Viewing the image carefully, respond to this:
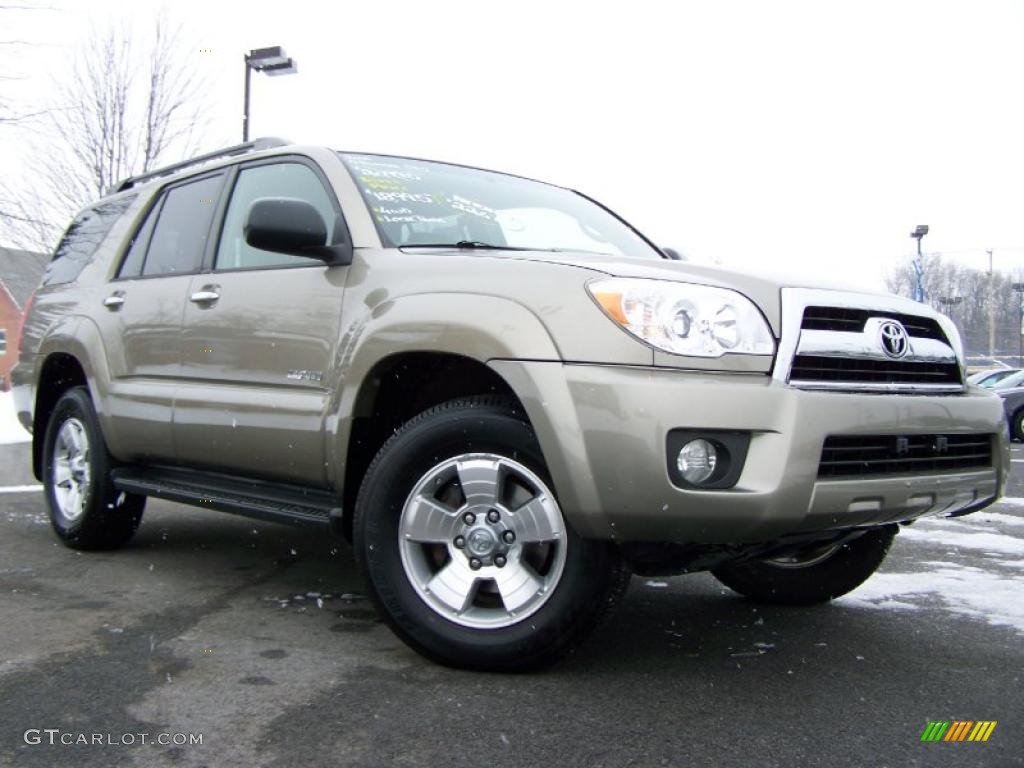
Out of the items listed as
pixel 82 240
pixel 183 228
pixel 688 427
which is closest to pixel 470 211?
pixel 183 228

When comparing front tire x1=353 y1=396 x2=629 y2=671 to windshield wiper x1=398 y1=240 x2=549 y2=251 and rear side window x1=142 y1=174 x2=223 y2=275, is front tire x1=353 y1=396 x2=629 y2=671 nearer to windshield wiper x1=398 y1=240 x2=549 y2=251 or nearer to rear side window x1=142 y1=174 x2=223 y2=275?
windshield wiper x1=398 y1=240 x2=549 y2=251

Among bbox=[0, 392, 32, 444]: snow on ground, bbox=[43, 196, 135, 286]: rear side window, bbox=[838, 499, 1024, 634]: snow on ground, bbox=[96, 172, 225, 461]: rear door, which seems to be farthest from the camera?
bbox=[0, 392, 32, 444]: snow on ground

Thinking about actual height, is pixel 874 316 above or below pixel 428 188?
below

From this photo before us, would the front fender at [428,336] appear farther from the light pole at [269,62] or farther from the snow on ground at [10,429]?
the light pole at [269,62]

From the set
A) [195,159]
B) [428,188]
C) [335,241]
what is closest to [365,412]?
[335,241]

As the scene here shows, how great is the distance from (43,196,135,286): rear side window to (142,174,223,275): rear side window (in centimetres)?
52

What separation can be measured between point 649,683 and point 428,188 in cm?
210

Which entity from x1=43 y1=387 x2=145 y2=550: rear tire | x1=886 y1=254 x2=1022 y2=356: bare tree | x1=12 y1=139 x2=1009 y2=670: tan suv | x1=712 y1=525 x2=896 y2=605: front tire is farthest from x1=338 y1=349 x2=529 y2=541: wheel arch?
x1=886 y1=254 x2=1022 y2=356: bare tree

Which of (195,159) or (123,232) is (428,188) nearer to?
(195,159)

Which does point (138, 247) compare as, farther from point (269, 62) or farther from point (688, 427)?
point (269, 62)

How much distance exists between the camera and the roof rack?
440 centimetres

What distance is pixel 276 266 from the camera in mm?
3844

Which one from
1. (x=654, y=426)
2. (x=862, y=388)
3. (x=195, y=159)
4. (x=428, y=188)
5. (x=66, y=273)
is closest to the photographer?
(x=654, y=426)

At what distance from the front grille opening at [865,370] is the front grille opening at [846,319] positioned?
0.33 ft
